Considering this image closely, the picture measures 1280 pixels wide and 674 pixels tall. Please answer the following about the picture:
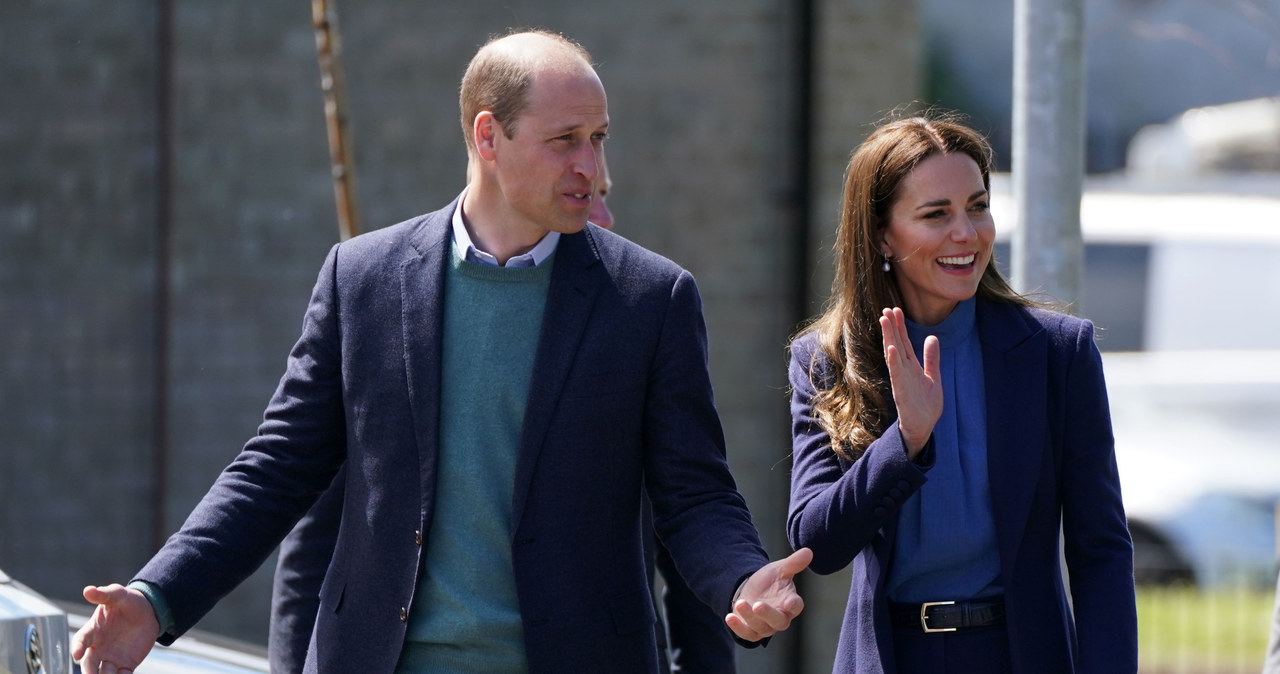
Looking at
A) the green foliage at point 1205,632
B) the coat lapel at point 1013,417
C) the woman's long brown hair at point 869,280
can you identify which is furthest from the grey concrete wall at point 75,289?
the green foliage at point 1205,632

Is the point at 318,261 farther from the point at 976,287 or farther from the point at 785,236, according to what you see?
the point at 976,287

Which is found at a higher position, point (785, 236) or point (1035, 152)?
point (1035, 152)

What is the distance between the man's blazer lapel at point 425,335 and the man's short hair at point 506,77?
0.23 metres

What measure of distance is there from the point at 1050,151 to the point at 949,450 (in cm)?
146

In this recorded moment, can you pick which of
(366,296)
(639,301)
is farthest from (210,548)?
(639,301)

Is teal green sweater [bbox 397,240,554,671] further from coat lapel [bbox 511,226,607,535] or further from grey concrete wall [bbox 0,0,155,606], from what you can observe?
grey concrete wall [bbox 0,0,155,606]

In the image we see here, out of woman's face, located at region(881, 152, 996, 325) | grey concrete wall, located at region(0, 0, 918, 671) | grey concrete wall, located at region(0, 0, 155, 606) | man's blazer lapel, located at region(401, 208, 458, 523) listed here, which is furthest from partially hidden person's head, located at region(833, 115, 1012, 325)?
grey concrete wall, located at region(0, 0, 155, 606)

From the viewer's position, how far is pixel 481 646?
299cm

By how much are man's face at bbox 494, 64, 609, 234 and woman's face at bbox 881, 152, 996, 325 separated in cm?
61

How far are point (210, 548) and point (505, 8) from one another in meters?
4.45

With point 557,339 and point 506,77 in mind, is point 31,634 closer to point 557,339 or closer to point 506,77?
point 557,339

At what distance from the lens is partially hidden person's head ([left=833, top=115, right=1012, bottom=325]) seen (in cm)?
309

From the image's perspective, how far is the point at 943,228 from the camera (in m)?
3.09

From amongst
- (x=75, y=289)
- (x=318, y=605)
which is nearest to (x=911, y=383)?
(x=318, y=605)
